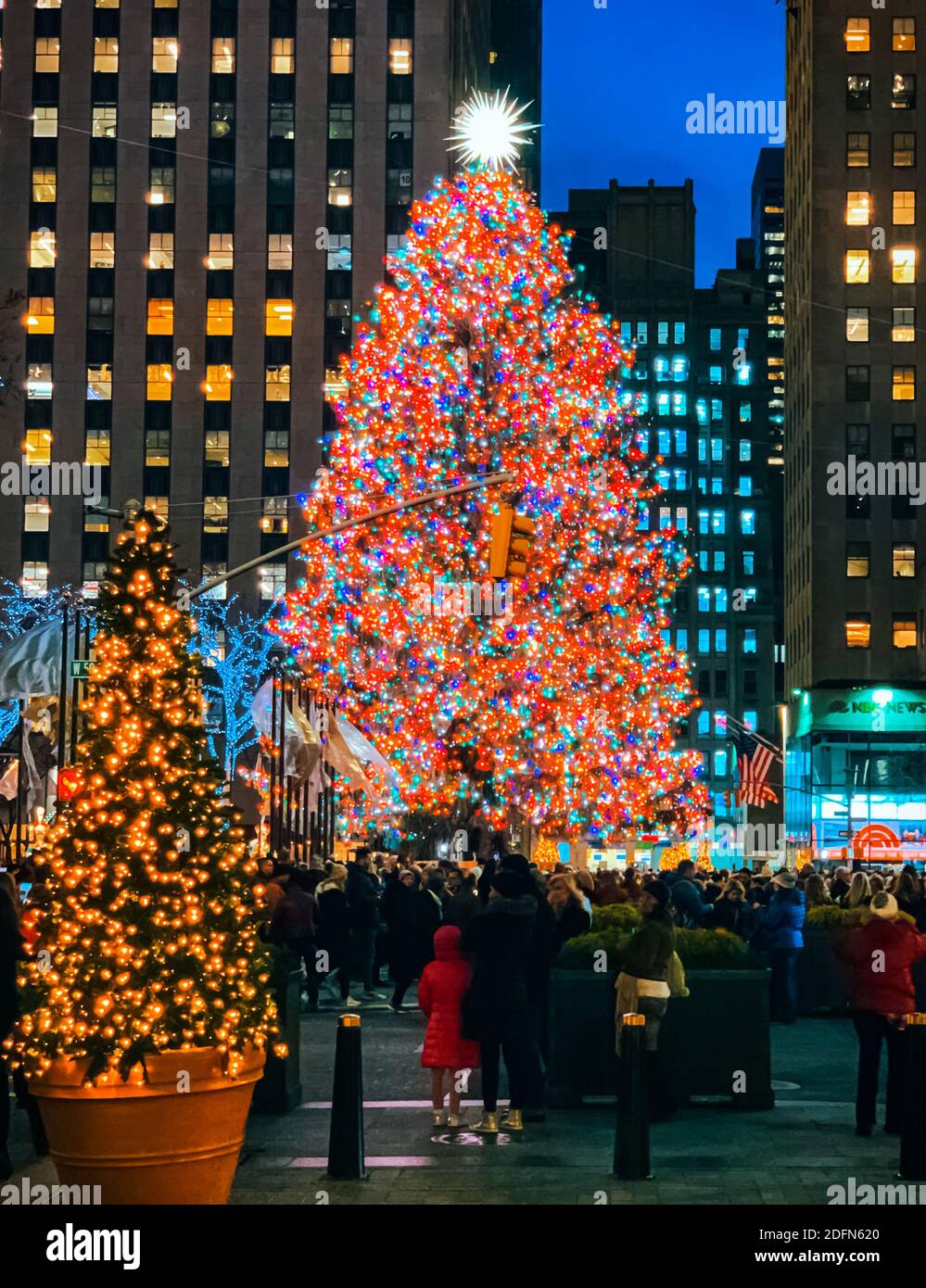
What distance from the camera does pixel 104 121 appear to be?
105 meters

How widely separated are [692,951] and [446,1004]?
7.60ft

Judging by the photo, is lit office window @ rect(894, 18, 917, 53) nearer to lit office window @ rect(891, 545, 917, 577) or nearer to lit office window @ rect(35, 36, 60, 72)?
lit office window @ rect(891, 545, 917, 577)

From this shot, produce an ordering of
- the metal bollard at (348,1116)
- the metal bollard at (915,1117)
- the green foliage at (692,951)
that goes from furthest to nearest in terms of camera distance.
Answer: the green foliage at (692,951) < the metal bollard at (348,1116) < the metal bollard at (915,1117)

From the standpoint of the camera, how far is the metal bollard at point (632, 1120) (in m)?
11.5

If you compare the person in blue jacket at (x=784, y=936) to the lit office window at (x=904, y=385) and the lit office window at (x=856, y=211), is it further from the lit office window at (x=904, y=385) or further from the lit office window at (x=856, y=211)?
the lit office window at (x=856, y=211)

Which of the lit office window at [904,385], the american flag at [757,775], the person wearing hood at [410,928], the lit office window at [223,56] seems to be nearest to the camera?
the person wearing hood at [410,928]

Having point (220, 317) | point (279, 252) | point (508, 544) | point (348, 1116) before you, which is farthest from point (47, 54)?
point (348, 1116)

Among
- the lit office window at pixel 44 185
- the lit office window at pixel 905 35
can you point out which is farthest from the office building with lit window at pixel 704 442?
the lit office window at pixel 905 35

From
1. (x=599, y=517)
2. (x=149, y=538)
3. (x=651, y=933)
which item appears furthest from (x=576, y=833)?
(x=149, y=538)

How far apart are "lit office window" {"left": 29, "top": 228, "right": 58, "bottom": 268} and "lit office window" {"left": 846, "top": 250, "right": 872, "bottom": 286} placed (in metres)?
45.3

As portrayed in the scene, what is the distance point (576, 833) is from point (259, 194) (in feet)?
228

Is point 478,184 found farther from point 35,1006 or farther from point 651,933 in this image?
point 35,1006

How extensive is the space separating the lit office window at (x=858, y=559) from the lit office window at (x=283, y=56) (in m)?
44.7

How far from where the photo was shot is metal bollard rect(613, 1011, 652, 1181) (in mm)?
11477
